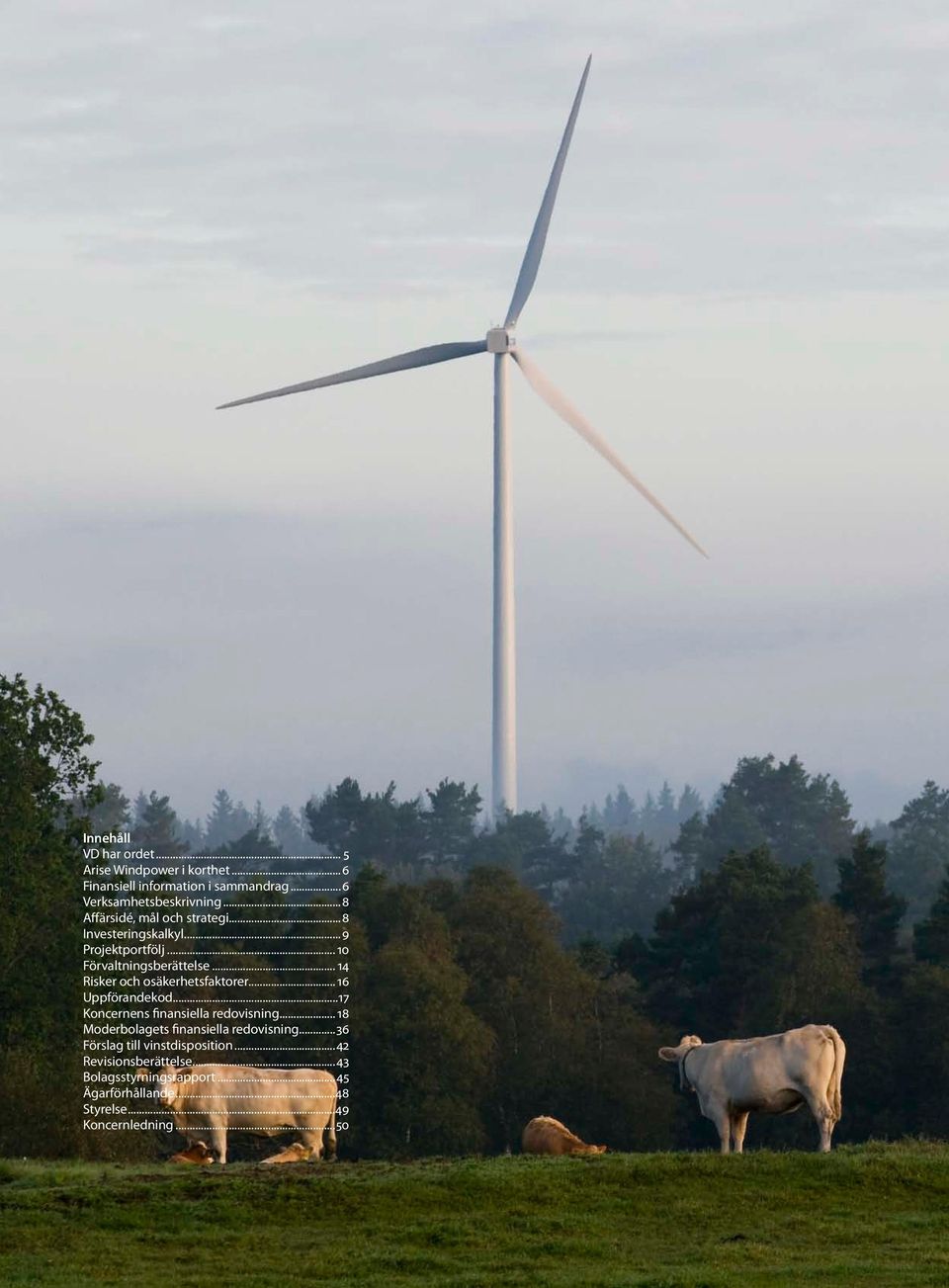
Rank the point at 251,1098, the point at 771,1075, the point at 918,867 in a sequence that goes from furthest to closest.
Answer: the point at 918,867 < the point at 251,1098 < the point at 771,1075

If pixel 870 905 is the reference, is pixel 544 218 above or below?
above

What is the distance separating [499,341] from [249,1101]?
61.6 meters

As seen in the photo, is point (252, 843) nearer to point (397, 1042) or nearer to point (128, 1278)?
point (397, 1042)

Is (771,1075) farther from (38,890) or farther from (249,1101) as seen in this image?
(38,890)

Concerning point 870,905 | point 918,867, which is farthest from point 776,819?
point 870,905

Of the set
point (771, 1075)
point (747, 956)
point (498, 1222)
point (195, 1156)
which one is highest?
point (747, 956)

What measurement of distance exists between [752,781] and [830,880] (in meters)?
28.2

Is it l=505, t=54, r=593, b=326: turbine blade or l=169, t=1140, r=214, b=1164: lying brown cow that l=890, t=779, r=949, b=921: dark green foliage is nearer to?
l=505, t=54, r=593, b=326: turbine blade

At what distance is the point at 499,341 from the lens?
305ft

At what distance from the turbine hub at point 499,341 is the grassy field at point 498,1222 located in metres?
67.0

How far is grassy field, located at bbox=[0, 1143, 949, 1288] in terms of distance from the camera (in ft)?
73.4

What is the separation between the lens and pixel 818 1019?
253ft

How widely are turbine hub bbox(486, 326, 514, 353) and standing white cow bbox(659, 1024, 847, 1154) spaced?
63.7 metres

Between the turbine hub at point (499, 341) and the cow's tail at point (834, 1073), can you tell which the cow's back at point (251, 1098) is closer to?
the cow's tail at point (834, 1073)
